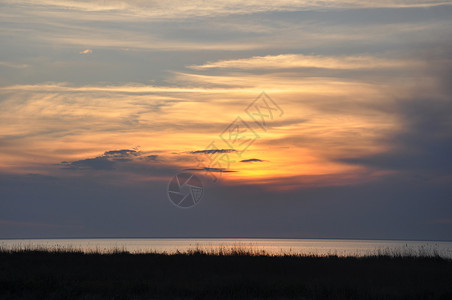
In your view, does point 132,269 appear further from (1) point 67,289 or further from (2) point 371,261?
(2) point 371,261

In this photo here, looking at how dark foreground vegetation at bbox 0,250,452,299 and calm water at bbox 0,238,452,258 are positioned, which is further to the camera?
calm water at bbox 0,238,452,258

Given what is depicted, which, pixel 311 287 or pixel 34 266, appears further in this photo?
pixel 34 266

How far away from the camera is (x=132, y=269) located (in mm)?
23922

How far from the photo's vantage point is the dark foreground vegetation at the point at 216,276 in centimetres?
1742

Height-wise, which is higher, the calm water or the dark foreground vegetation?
the dark foreground vegetation

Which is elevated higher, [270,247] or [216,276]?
[216,276]

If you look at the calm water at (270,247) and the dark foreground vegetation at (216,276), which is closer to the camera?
the dark foreground vegetation at (216,276)

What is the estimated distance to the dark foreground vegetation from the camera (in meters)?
17.4

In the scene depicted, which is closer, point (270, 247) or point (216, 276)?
point (216, 276)

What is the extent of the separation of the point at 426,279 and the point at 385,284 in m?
2.28

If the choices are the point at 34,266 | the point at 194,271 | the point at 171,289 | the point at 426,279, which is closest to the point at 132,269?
the point at 194,271

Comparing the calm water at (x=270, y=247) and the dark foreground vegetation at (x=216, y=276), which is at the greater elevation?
the dark foreground vegetation at (x=216, y=276)

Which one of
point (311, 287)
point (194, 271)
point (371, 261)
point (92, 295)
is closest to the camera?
point (92, 295)

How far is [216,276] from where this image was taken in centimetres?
2109
